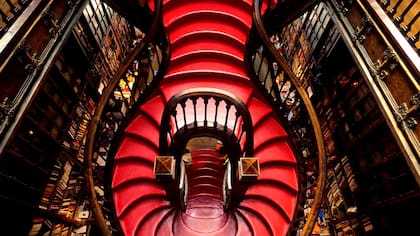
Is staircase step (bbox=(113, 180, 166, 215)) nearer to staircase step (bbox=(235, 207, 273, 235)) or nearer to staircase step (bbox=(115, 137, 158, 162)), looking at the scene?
staircase step (bbox=(115, 137, 158, 162))

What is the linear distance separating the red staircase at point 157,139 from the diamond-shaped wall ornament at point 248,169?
531mm

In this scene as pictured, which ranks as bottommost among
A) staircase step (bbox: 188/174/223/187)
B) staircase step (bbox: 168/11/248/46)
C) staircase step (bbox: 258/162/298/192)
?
staircase step (bbox: 258/162/298/192)

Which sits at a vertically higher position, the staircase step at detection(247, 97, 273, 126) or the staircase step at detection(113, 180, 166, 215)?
the staircase step at detection(247, 97, 273, 126)

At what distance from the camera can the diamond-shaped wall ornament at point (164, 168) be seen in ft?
8.55

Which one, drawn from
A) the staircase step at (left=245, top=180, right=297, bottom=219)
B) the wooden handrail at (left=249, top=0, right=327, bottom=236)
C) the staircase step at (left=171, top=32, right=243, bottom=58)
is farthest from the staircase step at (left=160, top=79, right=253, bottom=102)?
→ the staircase step at (left=245, top=180, right=297, bottom=219)

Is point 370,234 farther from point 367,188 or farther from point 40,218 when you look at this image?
point 40,218

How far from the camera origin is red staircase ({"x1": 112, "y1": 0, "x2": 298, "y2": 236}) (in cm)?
306

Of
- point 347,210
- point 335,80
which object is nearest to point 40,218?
point 347,210

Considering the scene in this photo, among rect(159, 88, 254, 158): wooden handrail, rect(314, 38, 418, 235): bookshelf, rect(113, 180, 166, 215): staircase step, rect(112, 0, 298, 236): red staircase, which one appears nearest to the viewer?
rect(314, 38, 418, 235): bookshelf

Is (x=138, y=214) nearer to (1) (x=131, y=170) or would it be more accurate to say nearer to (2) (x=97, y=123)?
(1) (x=131, y=170)

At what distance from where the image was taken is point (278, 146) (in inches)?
127

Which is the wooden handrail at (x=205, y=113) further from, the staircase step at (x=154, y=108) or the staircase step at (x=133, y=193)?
the staircase step at (x=133, y=193)

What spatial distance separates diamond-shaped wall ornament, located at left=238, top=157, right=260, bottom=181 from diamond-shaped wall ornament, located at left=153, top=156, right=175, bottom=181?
2.43 feet

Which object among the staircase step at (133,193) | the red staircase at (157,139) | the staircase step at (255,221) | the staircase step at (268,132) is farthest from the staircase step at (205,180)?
the staircase step at (268,132)
